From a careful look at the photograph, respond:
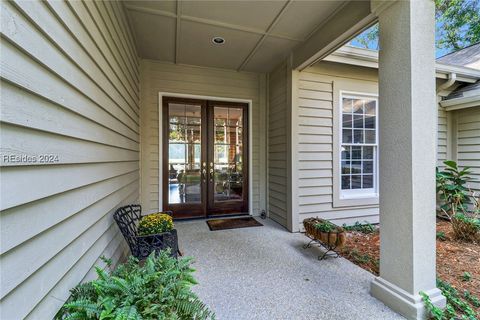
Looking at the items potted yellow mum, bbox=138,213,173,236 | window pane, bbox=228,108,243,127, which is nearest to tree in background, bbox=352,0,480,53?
window pane, bbox=228,108,243,127

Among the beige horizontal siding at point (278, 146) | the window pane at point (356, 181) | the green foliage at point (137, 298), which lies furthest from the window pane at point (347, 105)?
the green foliage at point (137, 298)

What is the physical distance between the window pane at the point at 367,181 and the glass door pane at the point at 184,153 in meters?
3.15

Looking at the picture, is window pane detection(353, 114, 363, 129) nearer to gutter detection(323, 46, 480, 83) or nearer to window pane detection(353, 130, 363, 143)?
window pane detection(353, 130, 363, 143)

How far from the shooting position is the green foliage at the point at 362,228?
12.1 feet

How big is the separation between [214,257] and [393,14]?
121 inches

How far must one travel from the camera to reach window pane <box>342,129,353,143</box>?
3.93 m

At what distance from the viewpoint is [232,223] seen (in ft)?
13.0

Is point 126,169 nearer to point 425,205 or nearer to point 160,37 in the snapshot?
point 160,37

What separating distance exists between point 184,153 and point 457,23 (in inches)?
464

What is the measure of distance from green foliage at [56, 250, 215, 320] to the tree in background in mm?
11362

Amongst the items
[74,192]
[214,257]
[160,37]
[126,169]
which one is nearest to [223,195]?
[214,257]

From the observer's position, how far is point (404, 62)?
176 centimetres

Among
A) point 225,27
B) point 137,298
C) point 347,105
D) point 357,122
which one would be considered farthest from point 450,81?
point 137,298

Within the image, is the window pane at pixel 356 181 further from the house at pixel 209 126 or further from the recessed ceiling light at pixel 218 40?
the recessed ceiling light at pixel 218 40
